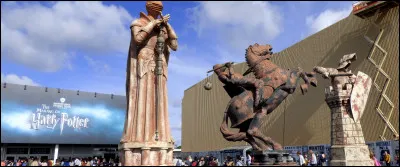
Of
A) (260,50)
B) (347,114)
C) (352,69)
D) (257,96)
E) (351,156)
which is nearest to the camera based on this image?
(257,96)

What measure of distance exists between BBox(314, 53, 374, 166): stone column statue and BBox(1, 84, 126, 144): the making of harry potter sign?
24704mm

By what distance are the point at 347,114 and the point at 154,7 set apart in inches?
309

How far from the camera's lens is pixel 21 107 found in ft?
97.1

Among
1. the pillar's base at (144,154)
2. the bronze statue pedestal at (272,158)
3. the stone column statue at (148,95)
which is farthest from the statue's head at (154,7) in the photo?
the bronze statue pedestal at (272,158)

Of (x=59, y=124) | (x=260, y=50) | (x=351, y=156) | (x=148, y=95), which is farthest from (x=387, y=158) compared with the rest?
(x=59, y=124)

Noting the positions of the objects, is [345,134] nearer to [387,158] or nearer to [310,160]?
[310,160]

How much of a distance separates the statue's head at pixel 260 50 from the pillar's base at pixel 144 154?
3482mm

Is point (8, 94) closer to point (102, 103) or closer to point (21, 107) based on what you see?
point (21, 107)

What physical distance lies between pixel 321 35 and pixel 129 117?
20282mm

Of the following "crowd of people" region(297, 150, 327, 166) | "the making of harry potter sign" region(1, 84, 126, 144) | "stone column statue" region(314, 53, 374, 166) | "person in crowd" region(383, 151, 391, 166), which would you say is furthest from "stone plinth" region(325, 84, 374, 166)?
"the making of harry potter sign" region(1, 84, 126, 144)

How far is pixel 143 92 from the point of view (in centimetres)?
725

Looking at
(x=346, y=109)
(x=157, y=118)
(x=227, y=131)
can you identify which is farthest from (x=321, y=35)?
(x=157, y=118)

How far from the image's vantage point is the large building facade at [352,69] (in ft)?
62.6

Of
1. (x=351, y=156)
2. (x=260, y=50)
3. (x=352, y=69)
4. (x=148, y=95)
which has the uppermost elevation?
(x=352, y=69)
